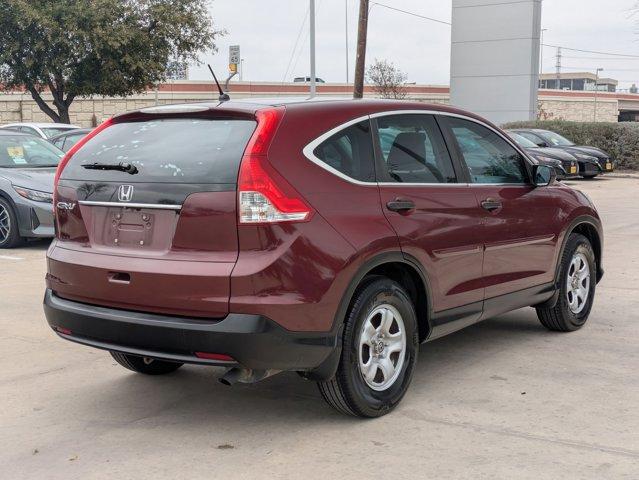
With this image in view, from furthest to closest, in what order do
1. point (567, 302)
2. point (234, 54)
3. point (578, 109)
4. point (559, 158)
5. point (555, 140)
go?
point (578, 109)
point (234, 54)
point (555, 140)
point (559, 158)
point (567, 302)

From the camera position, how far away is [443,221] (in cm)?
491

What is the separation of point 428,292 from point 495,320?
7.51 feet

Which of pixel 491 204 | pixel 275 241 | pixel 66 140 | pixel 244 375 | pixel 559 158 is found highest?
pixel 66 140

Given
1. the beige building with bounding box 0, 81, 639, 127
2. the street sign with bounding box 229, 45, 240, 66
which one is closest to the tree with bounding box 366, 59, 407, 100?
the beige building with bounding box 0, 81, 639, 127

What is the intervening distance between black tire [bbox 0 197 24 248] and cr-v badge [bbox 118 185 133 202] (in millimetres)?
7272

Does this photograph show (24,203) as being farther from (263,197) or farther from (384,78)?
(384,78)

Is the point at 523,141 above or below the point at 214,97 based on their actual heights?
below

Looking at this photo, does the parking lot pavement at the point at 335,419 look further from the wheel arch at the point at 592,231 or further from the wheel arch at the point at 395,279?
the wheel arch at the point at 592,231

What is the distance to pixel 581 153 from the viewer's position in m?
22.7

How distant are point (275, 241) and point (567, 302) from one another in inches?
125

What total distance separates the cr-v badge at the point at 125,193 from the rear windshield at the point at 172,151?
0.15ft

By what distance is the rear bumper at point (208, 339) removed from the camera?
391 cm

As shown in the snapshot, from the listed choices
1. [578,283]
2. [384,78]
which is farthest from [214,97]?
[578,283]

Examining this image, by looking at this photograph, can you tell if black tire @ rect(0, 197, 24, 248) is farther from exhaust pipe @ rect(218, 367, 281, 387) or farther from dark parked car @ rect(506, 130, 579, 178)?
→ dark parked car @ rect(506, 130, 579, 178)
